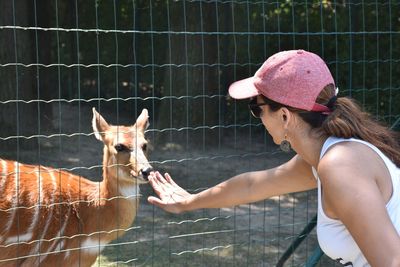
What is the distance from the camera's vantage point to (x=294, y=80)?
2127mm

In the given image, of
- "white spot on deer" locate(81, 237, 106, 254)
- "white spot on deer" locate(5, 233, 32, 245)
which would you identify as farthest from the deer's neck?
"white spot on deer" locate(5, 233, 32, 245)

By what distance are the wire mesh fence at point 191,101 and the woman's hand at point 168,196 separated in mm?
1439

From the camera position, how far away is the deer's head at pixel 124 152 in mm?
4754

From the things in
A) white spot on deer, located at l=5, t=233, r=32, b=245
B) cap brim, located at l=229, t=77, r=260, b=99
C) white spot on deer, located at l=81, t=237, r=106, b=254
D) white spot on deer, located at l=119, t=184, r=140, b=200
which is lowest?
white spot on deer, located at l=81, t=237, r=106, b=254

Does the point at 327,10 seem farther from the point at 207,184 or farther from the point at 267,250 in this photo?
the point at 267,250

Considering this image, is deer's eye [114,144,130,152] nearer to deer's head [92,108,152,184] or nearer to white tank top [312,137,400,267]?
deer's head [92,108,152,184]

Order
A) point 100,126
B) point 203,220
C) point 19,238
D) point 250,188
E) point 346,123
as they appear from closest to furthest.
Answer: point 346,123 → point 250,188 → point 19,238 → point 100,126 → point 203,220

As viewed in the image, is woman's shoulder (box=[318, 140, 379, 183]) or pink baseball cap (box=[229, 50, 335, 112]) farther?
pink baseball cap (box=[229, 50, 335, 112])

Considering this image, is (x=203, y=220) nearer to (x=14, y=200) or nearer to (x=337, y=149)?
(x=14, y=200)

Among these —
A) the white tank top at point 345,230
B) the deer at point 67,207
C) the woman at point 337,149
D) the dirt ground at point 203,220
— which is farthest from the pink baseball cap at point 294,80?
the deer at point 67,207

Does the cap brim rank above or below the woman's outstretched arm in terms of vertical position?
above

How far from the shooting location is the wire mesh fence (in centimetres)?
561

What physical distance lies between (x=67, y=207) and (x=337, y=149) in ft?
9.26

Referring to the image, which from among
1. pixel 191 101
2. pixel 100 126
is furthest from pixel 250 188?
pixel 191 101
